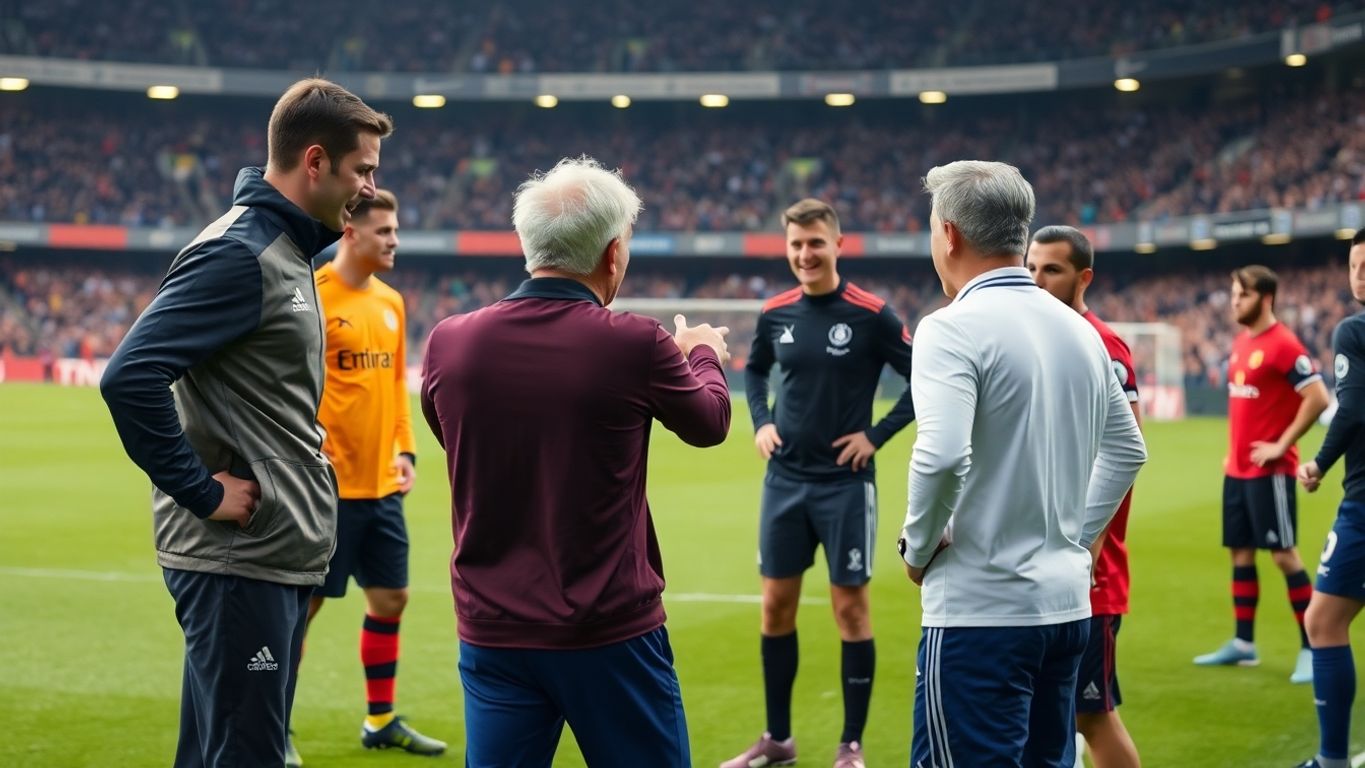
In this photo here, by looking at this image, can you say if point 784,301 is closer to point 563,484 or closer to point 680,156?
point 563,484

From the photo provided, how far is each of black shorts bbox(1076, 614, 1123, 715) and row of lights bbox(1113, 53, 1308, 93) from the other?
116 feet

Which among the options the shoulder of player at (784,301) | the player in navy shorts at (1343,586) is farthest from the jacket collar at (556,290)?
the player in navy shorts at (1343,586)

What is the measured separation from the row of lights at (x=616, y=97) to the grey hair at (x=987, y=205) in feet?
134

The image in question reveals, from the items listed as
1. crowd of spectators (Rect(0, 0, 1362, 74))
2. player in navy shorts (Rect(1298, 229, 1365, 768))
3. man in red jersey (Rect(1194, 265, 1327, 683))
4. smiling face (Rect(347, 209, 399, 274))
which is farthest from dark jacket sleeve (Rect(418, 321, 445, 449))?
crowd of spectators (Rect(0, 0, 1362, 74))

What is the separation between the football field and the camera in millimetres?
6305

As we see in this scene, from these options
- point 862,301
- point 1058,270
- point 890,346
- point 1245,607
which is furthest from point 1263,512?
point 1058,270

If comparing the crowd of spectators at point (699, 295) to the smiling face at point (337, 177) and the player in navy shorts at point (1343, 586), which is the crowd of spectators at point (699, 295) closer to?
the player in navy shorts at point (1343, 586)

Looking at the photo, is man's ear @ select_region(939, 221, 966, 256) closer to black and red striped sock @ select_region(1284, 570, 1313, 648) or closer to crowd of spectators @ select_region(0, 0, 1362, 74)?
black and red striped sock @ select_region(1284, 570, 1313, 648)

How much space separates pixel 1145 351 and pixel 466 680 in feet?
99.1

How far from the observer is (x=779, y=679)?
20.1 ft

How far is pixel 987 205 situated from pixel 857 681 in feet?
10.3

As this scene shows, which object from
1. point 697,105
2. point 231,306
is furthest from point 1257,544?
point 697,105

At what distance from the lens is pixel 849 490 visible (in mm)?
6180

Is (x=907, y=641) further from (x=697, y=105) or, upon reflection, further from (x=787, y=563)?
(x=697, y=105)
